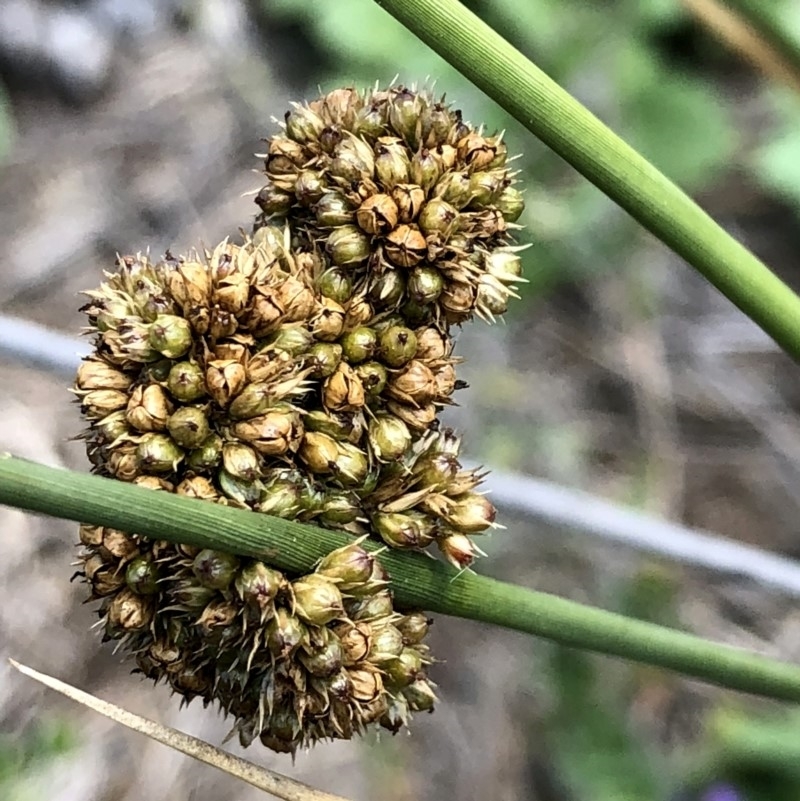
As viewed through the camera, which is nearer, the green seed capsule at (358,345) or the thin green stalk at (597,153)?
the thin green stalk at (597,153)

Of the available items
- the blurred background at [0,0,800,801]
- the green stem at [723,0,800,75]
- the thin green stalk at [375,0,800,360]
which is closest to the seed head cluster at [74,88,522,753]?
the thin green stalk at [375,0,800,360]

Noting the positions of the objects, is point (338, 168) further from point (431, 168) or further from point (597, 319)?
point (597, 319)

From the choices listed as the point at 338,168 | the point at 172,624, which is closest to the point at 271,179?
the point at 338,168

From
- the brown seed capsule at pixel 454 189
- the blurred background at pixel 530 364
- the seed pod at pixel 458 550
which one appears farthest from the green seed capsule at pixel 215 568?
the blurred background at pixel 530 364

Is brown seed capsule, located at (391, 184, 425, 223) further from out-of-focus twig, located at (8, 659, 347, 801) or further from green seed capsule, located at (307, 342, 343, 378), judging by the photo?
out-of-focus twig, located at (8, 659, 347, 801)

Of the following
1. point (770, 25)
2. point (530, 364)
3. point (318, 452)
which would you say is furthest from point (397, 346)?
point (530, 364)

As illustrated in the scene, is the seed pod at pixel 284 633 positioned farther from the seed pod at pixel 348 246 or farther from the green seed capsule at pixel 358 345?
the seed pod at pixel 348 246
